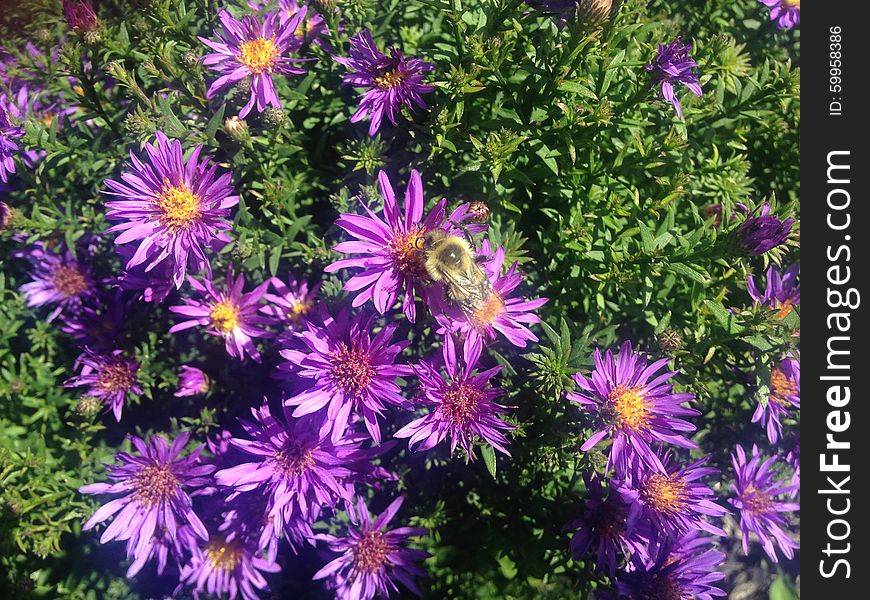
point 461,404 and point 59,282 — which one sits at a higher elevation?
point 59,282

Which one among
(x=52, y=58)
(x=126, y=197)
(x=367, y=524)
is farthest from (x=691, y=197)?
(x=52, y=58)

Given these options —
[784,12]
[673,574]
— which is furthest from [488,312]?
[784,12]

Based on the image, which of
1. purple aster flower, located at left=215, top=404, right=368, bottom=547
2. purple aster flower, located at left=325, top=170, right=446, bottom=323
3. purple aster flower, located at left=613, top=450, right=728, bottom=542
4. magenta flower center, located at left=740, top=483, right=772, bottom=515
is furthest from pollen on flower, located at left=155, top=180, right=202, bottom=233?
magenta flower center, located at left=740, top=483, right=772, bottom=515

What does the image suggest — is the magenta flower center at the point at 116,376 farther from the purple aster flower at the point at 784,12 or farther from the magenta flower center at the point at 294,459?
the purple aster flower at the point at 784,12

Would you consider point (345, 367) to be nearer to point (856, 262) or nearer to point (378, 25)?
point (378, 25)

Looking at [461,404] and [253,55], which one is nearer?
[461,404]

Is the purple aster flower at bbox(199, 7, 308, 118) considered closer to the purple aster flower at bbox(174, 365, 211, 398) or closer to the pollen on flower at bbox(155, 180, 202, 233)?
the pollen on flower at bbox(155, 180, 202, 233)

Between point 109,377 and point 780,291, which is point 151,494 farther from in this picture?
point 780,291

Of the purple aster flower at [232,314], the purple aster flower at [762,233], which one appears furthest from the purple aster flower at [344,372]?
the purple aster flower at [762,233]
